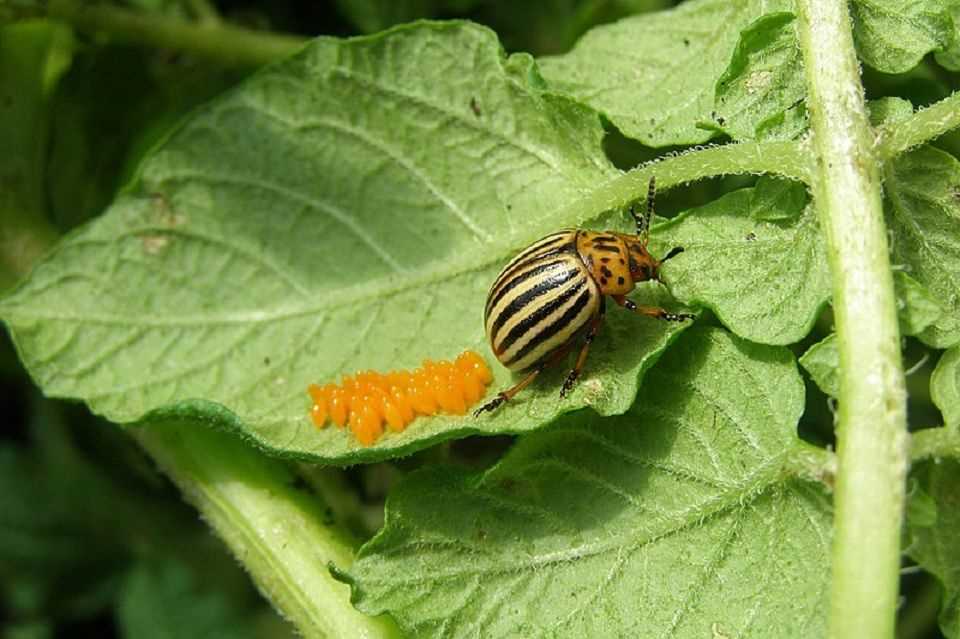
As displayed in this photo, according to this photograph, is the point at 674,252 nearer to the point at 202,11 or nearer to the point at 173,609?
the point at 202,11

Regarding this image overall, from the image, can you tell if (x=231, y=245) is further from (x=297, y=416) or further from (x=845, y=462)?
(x=845, y=462)

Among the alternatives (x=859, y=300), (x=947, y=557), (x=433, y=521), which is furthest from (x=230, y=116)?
(x=947, y=557)

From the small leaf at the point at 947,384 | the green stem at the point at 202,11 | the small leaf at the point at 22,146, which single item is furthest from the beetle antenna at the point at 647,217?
the small leaf at the point at 22,146


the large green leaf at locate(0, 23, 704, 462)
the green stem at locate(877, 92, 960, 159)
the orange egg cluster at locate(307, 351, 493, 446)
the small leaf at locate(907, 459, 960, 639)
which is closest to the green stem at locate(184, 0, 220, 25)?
the large green leaf at locate(0, 23, 704, 462)

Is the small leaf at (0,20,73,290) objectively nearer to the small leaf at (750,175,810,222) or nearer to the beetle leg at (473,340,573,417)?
the beetle leg at (473,340,573,417)

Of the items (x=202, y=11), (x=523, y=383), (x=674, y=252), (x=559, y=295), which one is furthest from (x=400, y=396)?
(x=202, y=11)

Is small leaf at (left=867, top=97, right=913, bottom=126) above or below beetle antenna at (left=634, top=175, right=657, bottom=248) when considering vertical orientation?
above
